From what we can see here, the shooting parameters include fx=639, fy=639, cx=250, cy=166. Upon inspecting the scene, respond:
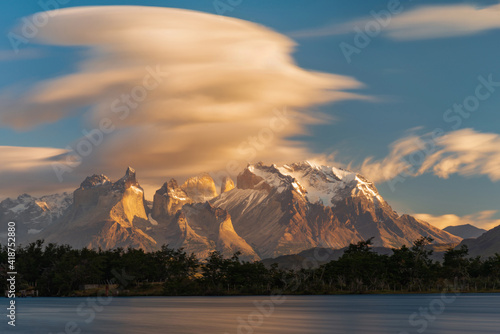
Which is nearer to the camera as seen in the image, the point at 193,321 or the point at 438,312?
the point at 193,321

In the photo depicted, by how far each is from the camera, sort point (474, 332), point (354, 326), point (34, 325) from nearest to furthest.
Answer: point (474, 332)
point (354, 326)
point (34, 325)

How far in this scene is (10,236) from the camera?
123 m

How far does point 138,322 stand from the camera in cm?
10738

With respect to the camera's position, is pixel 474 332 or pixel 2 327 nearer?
pixel 474 332

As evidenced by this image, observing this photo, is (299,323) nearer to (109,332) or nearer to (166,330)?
(166,330)

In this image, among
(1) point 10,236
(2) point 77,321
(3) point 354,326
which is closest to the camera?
(3) point 354,326

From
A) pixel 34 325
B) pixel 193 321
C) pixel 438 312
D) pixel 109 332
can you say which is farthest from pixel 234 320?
pixel 438 312

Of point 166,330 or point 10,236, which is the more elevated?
point 10,236

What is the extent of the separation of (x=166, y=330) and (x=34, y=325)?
90.6 ft

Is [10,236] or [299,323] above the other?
[10,236]

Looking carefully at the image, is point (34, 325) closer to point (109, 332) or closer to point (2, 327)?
point (2, 327)

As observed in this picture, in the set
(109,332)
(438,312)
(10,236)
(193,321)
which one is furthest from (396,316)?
(10,236)

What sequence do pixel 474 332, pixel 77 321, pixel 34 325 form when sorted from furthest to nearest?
pixel 77 321
pixel 34 325
pixel 474 332

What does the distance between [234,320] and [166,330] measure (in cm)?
1902
